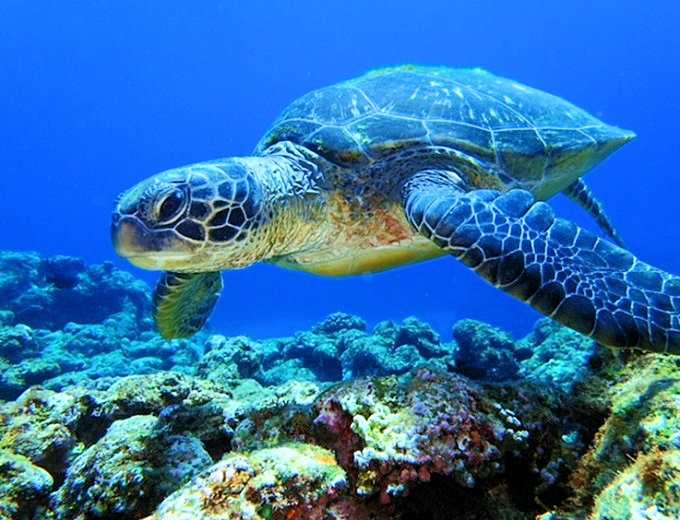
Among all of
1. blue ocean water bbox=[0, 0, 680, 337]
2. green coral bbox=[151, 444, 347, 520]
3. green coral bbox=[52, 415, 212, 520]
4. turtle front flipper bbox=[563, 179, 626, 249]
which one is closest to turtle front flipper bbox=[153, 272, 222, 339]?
green coral bbox=[52, 415, 212, 520]

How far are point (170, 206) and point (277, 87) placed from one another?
105 m

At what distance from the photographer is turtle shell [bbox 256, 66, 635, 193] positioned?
365cm

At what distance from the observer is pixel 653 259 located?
50219 millimetres

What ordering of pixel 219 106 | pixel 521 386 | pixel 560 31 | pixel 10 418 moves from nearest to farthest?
pixel 521 386 < pixel 10 418 < pixel 560 31 < pixel 219 106

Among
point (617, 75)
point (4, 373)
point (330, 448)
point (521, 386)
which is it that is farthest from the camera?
point (617, 75)

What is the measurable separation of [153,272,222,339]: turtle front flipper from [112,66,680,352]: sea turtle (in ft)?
0.06

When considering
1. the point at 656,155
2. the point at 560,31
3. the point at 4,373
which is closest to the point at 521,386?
the point at 4,373

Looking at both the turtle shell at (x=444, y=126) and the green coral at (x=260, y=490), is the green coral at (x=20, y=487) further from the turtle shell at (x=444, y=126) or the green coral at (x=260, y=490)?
the turtle shell at (x=444, y=126)

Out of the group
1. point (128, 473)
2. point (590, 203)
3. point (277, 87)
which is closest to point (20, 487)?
point (128, 473)

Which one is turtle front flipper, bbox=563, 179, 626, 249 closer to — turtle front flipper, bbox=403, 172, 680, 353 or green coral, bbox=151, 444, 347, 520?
turtle front flipper, bbox=403, 172, 680, 353

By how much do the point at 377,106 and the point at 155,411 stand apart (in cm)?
317

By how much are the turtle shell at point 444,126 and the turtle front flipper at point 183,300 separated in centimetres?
150

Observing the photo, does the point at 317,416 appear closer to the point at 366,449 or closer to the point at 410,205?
the point at 366,449

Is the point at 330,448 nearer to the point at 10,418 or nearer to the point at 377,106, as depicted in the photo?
the point at 10,418
